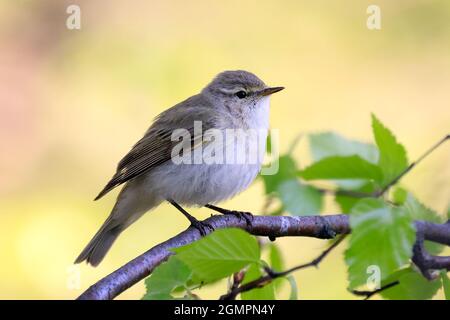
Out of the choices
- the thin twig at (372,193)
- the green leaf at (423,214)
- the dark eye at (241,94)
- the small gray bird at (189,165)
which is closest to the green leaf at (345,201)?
the thin twig at (372,193)

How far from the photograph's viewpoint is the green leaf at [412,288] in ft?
5.15

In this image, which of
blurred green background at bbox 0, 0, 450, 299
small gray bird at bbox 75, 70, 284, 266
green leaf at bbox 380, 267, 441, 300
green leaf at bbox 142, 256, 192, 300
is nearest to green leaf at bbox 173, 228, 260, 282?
green leaf at bbox 142, 256, 192, 300

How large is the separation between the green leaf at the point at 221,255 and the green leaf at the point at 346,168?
0.49 m

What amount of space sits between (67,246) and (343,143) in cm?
337

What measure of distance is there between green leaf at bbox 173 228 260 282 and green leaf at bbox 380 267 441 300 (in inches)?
14.0

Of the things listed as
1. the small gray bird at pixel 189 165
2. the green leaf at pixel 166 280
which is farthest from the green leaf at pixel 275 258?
the small gray bird at pixel 189 165

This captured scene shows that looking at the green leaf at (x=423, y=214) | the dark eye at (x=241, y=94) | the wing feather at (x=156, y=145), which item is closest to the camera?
the green leaf at (x=423, y=214)

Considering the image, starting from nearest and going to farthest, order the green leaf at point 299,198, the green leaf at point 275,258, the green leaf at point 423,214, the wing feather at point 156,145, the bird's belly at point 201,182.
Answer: the green leaf at point 423,214
the green leaf at point 275,258
the green leaf at point 299,198
the bird's belly at point 201,182
the wing feather at point 156,145

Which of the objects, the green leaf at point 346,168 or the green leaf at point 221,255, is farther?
the green leaf at point 346,168

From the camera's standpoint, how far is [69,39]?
615cm

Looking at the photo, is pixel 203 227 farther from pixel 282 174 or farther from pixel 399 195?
pixel 399 195

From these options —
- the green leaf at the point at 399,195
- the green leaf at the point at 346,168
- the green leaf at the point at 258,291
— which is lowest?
the green leaf at the point at 258,291

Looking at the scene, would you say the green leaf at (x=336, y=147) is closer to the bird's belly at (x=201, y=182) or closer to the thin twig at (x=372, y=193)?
the thin twig at (x=372, y=193)

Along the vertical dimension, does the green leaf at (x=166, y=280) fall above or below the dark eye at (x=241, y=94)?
below
